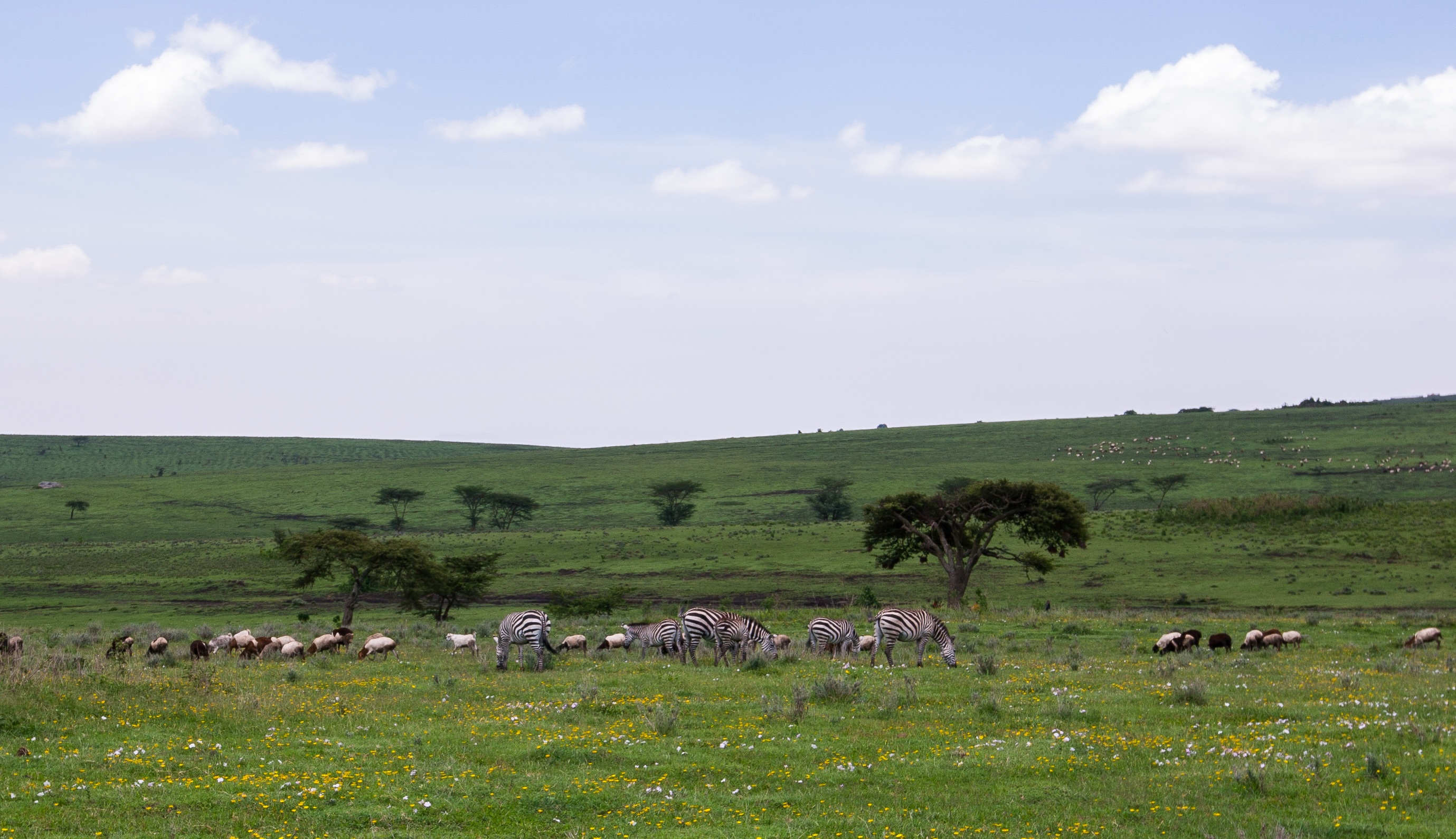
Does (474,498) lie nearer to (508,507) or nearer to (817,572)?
(508,507)

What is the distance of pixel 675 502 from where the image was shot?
113 meters

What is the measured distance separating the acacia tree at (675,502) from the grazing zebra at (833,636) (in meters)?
76.6

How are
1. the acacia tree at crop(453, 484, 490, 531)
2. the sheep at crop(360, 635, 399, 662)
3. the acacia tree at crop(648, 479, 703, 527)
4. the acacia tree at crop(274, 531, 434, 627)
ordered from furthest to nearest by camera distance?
1. the acacia tree at crop(453, 484, 490, 531)
2. the acacia tree at crop(648, 479, 703, 527)
3. the acacia tree at crop(274, 531, 434, 627)
4. the sheep at crop(360, 635, 399, 662)

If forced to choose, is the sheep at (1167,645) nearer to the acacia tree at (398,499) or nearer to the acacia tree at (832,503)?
the acacia tree at (832,503)

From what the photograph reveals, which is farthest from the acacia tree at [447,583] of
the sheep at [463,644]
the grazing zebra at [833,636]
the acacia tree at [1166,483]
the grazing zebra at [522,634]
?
the acacia tree at [1166,483]

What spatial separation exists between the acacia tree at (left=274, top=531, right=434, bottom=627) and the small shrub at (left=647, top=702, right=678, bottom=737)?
36.9 meters

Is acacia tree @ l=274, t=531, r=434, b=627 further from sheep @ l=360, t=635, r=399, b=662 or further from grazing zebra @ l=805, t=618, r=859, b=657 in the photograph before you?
grazing zebra @ l=805, t=618, r=859, b=657

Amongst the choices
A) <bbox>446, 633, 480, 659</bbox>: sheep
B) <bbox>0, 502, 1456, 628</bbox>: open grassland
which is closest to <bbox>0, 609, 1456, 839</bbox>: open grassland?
<bbox>446, 633, 480, 659</bbox>: sheep

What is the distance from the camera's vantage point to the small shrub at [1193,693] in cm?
1861

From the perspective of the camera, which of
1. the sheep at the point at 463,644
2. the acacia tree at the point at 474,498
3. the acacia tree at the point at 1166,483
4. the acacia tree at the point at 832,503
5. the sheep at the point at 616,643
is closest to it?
the sheep at the point at 463,644

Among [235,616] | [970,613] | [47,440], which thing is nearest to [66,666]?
[970,613]

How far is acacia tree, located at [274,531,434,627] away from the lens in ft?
169

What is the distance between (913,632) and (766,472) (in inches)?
4664

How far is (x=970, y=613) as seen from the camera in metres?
42.6
